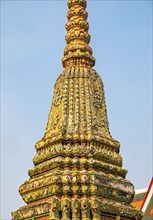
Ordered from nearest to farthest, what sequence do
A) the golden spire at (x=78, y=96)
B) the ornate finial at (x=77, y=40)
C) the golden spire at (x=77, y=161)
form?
the golden spire at (x=77, y=161), the golden spire at (x=78, y=96), the ornate finial at (x=77, y=40)

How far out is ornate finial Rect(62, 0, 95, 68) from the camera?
8898mm

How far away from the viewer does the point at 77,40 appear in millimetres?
9109

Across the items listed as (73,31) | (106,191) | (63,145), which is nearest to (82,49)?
(73,31)

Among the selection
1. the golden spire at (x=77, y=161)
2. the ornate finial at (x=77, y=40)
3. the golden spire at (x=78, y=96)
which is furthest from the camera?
the ornate finial at (x=77, y=40)

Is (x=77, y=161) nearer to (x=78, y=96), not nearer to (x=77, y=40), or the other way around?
(x=78, y=96)

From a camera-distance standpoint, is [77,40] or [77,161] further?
[77,40]

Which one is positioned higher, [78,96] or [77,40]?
[77,40]

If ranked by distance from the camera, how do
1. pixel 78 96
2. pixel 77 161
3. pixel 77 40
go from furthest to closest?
pixel 77 40, pixel 78 96, pixel 77 161

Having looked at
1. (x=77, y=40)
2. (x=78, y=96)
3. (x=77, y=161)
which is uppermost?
(x=77, y=40)

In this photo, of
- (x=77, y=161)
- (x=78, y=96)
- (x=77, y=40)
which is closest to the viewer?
(x=77, y=161)

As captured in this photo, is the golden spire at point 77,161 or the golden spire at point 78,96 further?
the golden spire at point 78,96

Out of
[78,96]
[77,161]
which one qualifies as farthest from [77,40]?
[77,161]

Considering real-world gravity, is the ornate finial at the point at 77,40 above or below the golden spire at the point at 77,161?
above

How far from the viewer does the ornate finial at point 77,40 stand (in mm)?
8898
